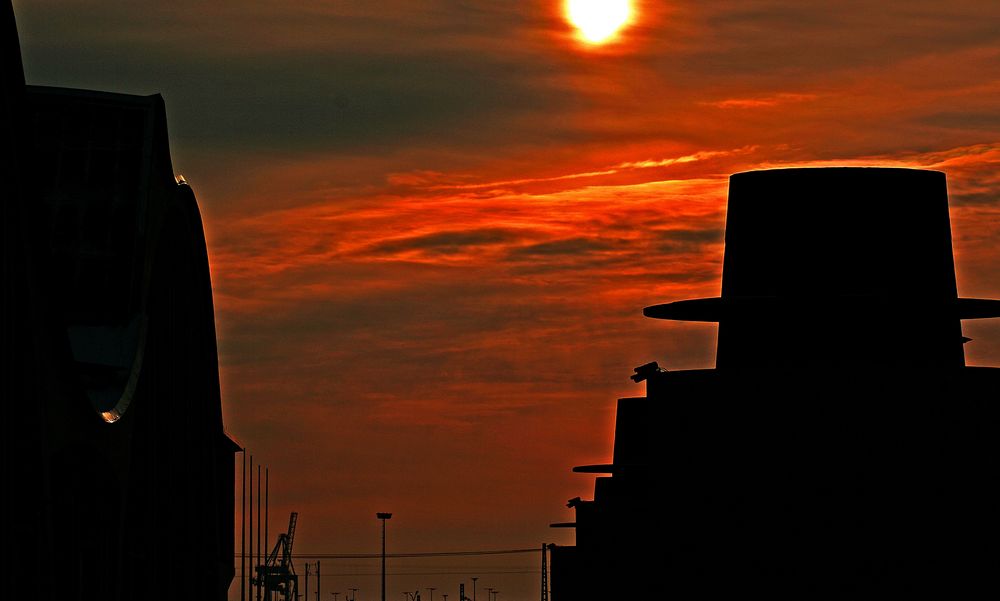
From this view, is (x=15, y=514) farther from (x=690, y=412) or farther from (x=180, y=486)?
(x=180, y=486)

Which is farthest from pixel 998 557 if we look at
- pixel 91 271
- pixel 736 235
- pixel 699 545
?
pixel 91 271

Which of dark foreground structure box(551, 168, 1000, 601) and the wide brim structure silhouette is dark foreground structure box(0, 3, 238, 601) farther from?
the wide brim structure silhouette

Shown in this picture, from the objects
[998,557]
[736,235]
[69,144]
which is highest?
[69,144]

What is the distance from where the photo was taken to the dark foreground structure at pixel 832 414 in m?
30.5

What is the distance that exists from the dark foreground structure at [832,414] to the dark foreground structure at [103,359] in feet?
41.0

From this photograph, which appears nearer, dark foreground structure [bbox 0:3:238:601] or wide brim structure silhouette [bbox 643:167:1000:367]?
wide brim structure silhouette [bbox 643:167:1000:367]

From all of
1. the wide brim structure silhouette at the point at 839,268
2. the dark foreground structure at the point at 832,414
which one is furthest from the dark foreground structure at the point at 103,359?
the wide brim structure silhouette at the point at 839,268

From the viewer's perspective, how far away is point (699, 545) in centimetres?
3164

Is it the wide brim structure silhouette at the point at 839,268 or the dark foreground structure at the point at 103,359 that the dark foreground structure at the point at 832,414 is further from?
the dark foreground structure at the point at 103,359

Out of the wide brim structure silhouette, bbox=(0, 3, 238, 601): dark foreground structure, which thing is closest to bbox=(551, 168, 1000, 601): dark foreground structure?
the wide brim structure silhouette

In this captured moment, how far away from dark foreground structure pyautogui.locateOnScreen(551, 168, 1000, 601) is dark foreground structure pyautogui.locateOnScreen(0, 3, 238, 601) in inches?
492

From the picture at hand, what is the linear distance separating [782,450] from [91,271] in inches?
1520

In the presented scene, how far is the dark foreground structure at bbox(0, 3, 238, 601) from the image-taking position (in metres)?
36.8

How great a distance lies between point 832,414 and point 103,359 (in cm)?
3470
